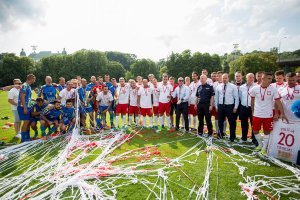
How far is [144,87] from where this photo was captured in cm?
1016

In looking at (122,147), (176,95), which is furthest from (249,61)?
(122,147)

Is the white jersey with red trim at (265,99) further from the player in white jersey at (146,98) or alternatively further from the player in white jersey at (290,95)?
the player in white jersey at (146,98)

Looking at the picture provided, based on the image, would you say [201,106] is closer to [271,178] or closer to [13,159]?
[271,178]

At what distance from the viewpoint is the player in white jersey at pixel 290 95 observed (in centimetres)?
618

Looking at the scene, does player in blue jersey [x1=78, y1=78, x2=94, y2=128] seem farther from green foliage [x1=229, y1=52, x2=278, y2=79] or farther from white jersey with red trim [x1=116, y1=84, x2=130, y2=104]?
green foliage [x1=229, y1=52, x2=278, y2=79]

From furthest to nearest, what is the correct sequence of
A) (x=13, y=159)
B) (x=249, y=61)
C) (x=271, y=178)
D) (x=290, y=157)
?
(x=249, y=61)
(x=13, y=159)
(x=290, y=157)
(x=271, y=178)

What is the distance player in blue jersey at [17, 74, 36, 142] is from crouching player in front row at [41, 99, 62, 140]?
57 centimetres

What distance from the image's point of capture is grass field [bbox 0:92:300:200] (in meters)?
4.32

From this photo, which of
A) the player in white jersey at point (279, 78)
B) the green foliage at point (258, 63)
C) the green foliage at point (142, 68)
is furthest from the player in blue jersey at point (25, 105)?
the green foliage at point (142, 68)

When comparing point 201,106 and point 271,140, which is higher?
point 201,106

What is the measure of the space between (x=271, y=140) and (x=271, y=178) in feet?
5.55

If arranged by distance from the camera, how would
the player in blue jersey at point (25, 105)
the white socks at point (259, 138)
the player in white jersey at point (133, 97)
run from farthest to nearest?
the player in white jersey at point (133, 97), the player in blue jersey at point (25, 105), the white socks at point (259, 138)

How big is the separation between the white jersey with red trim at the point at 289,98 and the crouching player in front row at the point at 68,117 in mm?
7927

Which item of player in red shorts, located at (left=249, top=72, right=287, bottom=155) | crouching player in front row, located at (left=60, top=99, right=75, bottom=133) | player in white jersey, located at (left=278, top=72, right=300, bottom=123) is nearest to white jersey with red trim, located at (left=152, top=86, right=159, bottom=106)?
crouching player in front row, located at (left=60, top=99, right=75, bottom=133)
